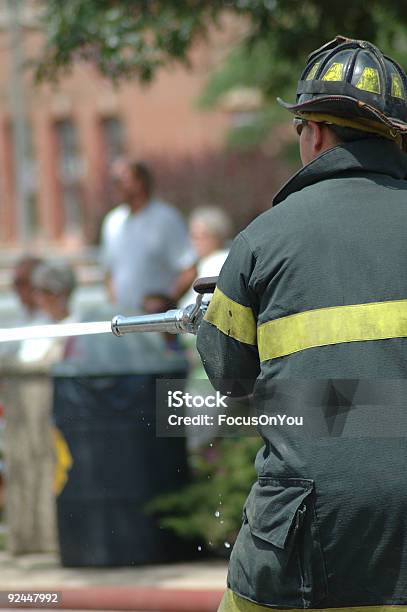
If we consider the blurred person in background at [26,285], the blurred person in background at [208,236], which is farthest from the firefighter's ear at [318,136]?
the blurred person in background at [26,285]

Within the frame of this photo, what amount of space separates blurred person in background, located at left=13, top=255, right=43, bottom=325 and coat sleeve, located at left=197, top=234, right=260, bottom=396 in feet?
19.2

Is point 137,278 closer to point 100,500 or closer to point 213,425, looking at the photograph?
point 100,500

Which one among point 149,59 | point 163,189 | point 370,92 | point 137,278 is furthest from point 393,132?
point 163,189

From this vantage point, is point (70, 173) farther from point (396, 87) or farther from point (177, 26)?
point (396, 87)

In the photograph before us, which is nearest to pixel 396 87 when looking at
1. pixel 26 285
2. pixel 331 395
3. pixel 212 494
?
pixel 331 395

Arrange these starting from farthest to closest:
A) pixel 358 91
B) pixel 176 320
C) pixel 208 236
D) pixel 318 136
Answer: pixel 208 236 → pixel 176 320 → pixel 318 136 → pixel 358 91

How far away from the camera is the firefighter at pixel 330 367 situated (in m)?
2.37

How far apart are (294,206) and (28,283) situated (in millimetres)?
6144

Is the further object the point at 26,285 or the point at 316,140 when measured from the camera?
the point at 26,285

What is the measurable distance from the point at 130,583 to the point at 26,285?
402cm

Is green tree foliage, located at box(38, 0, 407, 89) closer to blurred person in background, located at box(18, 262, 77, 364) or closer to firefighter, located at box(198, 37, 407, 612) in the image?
blurred person in background, located at box(18, 262, 77, 364)

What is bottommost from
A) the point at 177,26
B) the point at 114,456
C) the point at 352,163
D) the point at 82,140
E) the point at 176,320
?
the point at 114,456

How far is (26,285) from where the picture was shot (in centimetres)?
849

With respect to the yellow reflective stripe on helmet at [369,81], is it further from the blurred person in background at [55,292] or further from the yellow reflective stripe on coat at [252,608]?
the blurred person in background at [55,292]
